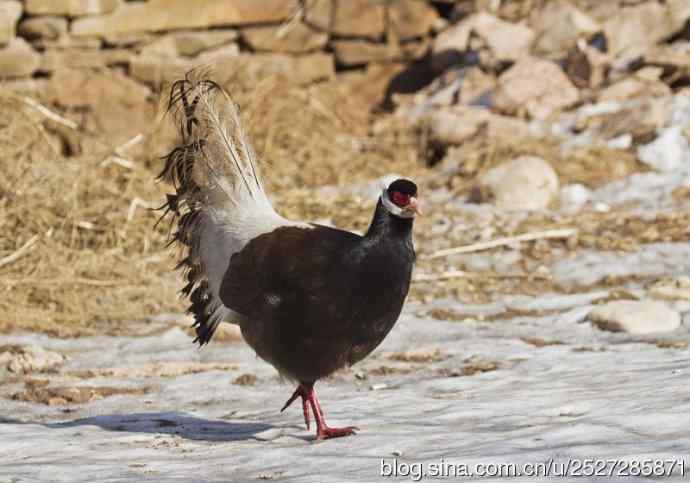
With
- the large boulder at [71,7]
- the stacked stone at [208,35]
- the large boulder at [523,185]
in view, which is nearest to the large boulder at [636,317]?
the large boulder at [523,185]

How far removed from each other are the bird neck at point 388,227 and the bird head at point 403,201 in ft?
0.07

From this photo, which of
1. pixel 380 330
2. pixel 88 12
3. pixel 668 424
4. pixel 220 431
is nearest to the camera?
pixel 668 424

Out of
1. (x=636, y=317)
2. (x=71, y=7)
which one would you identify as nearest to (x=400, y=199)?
(x=636, y=317)

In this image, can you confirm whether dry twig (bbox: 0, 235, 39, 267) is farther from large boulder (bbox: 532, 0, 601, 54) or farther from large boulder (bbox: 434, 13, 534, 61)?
large boulder (bbox: 532, 0, 601, 54)

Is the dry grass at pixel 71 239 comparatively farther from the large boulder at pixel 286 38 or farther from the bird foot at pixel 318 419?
the large boulder at pixel 286 38

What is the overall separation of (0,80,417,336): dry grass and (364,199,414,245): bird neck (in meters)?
2.06

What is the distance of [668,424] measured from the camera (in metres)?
3.82

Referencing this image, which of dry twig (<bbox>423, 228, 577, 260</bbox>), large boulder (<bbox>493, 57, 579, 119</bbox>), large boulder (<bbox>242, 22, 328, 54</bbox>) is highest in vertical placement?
large boulder (<bbox>242, 22, 328, 54</bbox>)

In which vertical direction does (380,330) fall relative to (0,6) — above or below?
below

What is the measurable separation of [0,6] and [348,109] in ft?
10.5

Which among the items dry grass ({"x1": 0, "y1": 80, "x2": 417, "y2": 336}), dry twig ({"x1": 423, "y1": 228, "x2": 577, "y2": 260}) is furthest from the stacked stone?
dry twig ({"x1": 423, "y1": 228, "x2": 577, "y2": 260})

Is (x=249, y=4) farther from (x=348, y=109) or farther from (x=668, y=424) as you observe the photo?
(x=668, y=424)

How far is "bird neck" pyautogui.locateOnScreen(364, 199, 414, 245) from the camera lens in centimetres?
427

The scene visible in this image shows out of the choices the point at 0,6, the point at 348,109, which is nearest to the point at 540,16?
the point at 348,109
